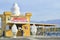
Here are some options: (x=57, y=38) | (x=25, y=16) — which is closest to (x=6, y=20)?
(x=25, y=16)

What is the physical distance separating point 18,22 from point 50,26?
9.50m

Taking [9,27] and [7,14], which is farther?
[9,27]

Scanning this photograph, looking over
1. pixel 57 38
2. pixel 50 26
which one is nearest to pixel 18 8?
pixel 50 26

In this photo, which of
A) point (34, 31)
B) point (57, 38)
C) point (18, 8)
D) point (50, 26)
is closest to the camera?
point (57, 38)

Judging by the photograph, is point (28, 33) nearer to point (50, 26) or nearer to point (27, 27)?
point (27, 27)

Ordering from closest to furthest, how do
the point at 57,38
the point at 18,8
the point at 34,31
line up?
1. the point at 57,38
2. the point at 34,31
3. the point at 18,8

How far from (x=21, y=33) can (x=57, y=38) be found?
9.86 meters

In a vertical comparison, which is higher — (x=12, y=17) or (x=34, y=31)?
(x=12, y=17)

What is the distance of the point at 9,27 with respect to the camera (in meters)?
31.9

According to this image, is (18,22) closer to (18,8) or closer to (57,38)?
(18,8)

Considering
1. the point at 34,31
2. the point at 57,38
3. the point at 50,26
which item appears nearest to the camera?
the point at 57,38

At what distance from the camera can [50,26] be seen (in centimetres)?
3797

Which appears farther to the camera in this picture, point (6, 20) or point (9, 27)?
point (9, 27)

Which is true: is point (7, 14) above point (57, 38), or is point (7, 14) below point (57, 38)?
above
